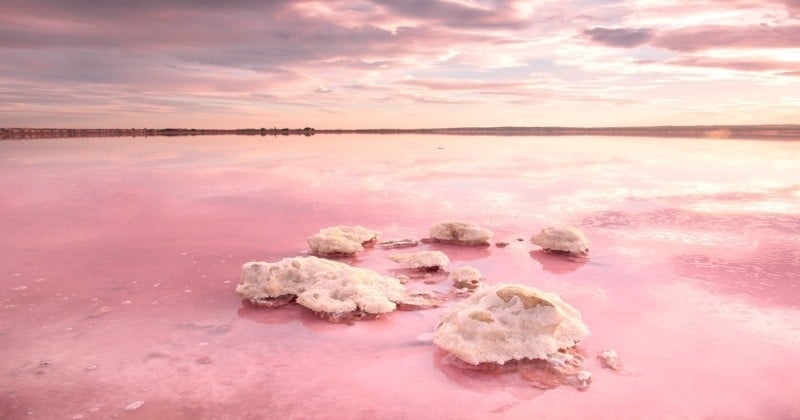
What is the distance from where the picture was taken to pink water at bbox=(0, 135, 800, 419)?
4312 mm

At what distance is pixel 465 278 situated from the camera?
24.7 ft

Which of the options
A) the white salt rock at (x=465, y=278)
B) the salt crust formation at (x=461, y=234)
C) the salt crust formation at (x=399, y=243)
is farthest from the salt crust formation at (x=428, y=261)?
the salt crust formation at (x=461, y=234)

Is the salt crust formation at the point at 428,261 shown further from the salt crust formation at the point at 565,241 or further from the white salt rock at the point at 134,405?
the white salt rock at the point at 134,405

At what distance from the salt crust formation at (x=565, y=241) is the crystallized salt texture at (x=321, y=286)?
3330mm

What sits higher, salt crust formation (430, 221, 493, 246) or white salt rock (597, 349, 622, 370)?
salt crust formation (430, 221, 493, 246)

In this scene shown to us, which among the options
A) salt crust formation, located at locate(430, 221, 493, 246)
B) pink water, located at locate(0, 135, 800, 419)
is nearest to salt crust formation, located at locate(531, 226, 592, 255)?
pink water, located at locate(0, 135, 800, 419)

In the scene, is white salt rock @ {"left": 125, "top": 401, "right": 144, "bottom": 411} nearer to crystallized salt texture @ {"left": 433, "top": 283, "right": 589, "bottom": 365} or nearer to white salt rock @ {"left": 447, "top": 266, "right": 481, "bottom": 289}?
crystallized salt texture @ {"left": 433, "top": 283, "right": 589, "bottom": 365}

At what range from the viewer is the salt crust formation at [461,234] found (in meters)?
9.82

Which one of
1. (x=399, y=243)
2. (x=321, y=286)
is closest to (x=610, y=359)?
(x=321, y=286)

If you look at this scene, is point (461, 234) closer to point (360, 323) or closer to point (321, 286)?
point (321, 286)

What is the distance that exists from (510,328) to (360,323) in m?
1.70

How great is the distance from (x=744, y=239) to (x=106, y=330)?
1068 centimetres

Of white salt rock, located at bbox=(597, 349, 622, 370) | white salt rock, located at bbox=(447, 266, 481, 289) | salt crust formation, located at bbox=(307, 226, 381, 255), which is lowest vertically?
white salt rock, located at bbox=(597, 349, 622, 370)

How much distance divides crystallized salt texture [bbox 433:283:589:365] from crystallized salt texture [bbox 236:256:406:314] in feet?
3.41
